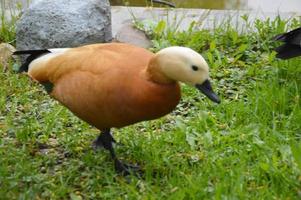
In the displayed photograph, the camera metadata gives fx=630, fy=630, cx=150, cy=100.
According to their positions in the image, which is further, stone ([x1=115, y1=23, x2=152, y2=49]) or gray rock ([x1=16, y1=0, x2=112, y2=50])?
stone ([x1=115, y1=23, x2=152, y2=49])

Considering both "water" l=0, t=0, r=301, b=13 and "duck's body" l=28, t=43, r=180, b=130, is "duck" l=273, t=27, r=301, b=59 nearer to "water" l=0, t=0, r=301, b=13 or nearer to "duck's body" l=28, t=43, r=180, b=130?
"duck's body" l=28, t=43, r=180, b=130

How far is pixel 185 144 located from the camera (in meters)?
3.37

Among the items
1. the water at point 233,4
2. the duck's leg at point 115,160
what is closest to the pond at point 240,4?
the water at point 233,4

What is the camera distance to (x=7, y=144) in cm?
339

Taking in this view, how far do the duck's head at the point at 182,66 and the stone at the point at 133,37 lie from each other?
1944mm

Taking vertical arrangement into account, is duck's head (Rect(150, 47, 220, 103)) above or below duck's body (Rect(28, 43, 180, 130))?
above

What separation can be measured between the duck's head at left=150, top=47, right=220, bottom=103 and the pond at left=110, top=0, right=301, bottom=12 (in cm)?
294

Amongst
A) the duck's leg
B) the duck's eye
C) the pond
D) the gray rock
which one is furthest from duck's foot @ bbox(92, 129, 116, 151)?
the pond

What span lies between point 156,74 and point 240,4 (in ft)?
11.7

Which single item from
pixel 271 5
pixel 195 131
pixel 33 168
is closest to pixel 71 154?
pixel 33 168

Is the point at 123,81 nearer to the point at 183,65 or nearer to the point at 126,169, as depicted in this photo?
the point at 183,65

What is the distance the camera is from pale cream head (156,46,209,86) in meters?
2.71

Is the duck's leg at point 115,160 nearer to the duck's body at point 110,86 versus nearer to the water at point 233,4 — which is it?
the duck's body at point 110,86

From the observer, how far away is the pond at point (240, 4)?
225 inches
